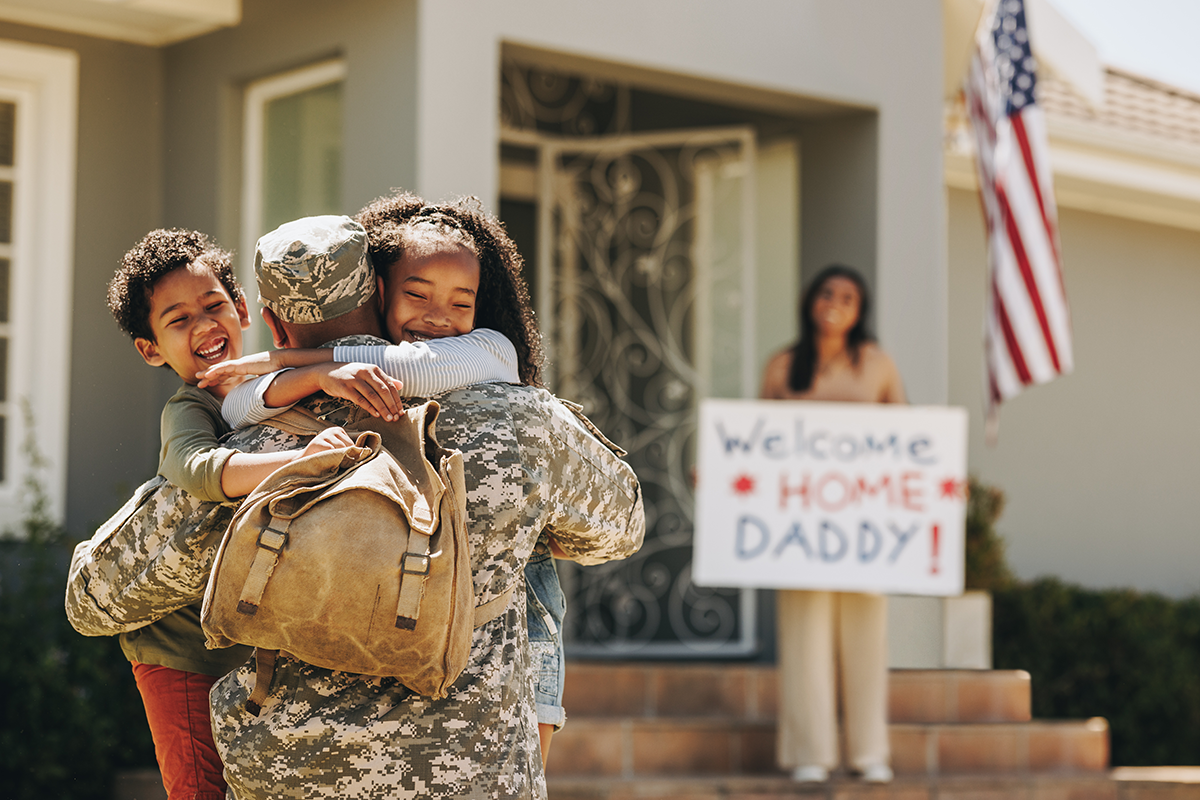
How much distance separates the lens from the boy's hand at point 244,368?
2133 mm

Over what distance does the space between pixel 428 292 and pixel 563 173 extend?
5.42 m

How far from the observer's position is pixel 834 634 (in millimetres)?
5652

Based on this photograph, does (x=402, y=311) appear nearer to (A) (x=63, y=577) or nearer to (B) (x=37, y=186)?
(A) (x=63, y=577)

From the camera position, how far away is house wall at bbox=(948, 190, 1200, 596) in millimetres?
9383

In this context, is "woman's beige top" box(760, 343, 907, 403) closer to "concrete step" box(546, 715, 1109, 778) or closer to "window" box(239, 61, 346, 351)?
"concrete step" box(546, 715, 1109, 778)

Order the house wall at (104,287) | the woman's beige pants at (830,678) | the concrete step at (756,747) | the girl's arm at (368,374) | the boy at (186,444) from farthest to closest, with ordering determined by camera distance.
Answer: the house wall at (104,287) → the concrete step at (756,747) → the woman's beige pants at (830,678) → the boy at (186,444) → the girl's arm at (368,374)

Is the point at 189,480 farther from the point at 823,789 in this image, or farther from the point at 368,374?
the point at 823,789

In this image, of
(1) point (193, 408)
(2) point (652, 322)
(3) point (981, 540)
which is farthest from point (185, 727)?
(3) point (981, 540)

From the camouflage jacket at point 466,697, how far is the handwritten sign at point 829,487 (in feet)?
12.2

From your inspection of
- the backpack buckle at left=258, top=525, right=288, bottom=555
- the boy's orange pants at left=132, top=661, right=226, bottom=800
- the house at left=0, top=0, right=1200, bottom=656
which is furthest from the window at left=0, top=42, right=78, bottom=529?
the backpack buckle at left=258, top=525, right=288, bottom=555

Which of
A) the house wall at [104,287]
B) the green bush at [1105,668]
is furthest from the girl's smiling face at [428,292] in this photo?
the green bush at [1105,668]

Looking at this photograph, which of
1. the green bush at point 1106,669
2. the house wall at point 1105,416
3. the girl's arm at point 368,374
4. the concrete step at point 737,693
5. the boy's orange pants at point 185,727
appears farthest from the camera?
the house wall at point 1105,416

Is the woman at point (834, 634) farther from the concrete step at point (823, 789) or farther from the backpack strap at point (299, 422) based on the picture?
the backpack strap at point (299, 422)

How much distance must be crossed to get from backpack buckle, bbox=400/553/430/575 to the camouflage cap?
45 centimetres
